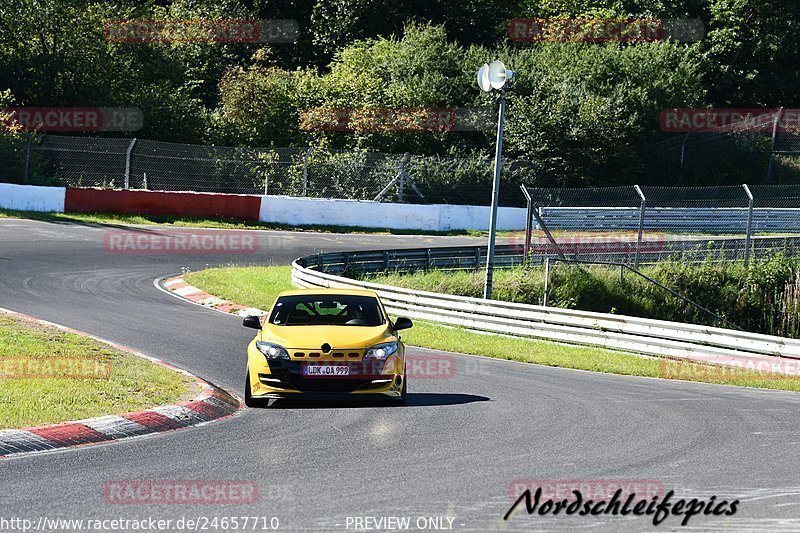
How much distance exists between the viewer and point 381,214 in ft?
125

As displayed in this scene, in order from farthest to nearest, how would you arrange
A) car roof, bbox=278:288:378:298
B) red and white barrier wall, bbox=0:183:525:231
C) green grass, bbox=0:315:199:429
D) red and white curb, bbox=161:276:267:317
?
red and white barrier wall, bbox=0:183:525:231 < red and white curb, bbox=161:276:267:317 < car roof, bbox=278:288:378:298 < green grass, bbox=0:315:199:429

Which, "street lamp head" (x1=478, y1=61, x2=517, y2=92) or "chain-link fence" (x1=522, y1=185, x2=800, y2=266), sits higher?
"street lamp head" (x1=478, y1=61, x2=517, y2=92)

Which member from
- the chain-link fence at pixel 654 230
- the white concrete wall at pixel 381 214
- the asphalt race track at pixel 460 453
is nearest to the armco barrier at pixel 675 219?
the chain-link fence at pixel 654 230

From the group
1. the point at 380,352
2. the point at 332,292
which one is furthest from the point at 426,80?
the point at 380,352

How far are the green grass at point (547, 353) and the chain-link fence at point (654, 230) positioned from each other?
4560 millimetres

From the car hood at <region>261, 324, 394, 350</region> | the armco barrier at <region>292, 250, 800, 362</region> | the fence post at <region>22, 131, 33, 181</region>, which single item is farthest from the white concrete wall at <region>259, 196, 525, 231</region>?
the car hood at <region>261, 324, 394, 350</region>

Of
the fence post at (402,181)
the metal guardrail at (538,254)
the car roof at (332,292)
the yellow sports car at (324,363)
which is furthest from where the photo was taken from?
the fence post at (402,181)

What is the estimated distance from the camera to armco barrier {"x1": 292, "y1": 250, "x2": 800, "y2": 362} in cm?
1814

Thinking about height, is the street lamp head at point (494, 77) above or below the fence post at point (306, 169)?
above

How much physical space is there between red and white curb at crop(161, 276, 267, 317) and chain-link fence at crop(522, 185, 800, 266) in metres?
6.57

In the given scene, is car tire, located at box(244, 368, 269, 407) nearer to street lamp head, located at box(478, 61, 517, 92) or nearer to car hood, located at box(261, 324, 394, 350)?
car hood, located at box(261, 324, 394, 350)

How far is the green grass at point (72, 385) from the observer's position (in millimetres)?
10578

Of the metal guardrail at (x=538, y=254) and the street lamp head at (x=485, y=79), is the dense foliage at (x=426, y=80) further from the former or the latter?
the street lamp head at (x=485, y=79)

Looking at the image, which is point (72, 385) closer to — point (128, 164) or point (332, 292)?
point (332, 292)
